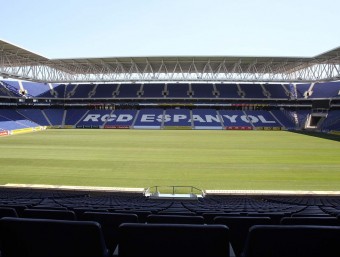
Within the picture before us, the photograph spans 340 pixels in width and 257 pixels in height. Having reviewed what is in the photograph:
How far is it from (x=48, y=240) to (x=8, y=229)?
0.37m

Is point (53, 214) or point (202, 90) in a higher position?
point (202, 90)

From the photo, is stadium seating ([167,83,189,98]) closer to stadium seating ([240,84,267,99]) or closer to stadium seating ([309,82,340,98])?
stadium seating ([240,84,267,99])

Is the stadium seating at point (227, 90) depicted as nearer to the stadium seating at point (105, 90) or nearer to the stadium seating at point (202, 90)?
the stadium seating at point (202, 90)

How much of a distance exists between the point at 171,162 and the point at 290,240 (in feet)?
67.6

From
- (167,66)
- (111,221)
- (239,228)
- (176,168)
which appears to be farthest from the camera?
(167,66)

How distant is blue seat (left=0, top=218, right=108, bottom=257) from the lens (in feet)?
6.78

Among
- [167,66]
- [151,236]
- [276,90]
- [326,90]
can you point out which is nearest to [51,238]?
[151,236]

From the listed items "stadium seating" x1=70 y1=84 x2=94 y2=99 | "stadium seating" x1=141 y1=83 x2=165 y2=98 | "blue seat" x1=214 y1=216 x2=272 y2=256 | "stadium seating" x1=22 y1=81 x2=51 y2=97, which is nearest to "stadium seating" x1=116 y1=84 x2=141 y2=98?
"stadium seating" x1=141 y1=83 x2=165 y2=98

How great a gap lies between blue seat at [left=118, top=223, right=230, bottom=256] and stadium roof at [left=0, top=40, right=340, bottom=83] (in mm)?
50959

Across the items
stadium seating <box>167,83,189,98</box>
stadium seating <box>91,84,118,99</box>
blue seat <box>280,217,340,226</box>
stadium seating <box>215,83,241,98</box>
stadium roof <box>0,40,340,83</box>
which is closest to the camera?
blue seat <box>280,217,340,226</box>

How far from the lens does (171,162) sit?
74.1 feet

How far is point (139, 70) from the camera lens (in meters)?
62.2

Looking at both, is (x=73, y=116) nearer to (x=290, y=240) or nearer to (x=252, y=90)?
(x=252, y=90)

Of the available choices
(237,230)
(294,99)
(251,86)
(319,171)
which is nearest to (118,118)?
(251,86)
